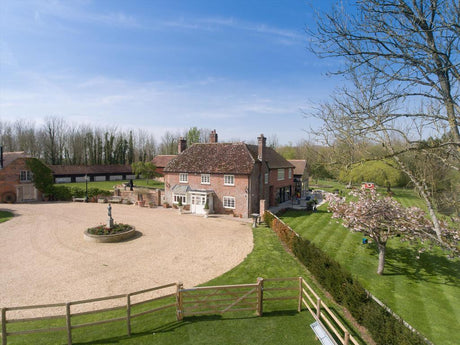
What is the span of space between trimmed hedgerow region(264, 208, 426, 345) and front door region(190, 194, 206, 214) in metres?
14.6

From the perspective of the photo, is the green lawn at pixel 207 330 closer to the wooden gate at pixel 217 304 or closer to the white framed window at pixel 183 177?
the wooden gate at pixel 217 304

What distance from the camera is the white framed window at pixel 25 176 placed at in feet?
116

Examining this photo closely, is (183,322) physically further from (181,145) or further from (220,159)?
(181,145)

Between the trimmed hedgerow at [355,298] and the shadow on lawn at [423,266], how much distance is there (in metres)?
4.45

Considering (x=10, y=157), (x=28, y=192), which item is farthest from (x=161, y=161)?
(x=10, y=157)

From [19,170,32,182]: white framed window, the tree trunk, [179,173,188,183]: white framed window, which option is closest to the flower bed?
[179,173,188,183]: white framed window

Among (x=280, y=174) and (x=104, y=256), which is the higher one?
(x=280, y=174)

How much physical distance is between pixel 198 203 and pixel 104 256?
13884mm

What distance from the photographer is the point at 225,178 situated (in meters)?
28.7

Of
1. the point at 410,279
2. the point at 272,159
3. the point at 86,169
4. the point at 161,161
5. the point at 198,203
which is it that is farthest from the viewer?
the point at 161,161

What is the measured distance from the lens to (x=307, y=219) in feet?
86.5

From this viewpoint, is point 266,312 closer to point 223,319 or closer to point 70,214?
point 223,319

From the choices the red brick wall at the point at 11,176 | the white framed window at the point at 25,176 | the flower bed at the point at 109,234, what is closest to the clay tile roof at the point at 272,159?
the flower bed at the point at 109,234

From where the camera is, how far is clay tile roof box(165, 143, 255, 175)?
28.5 metres
